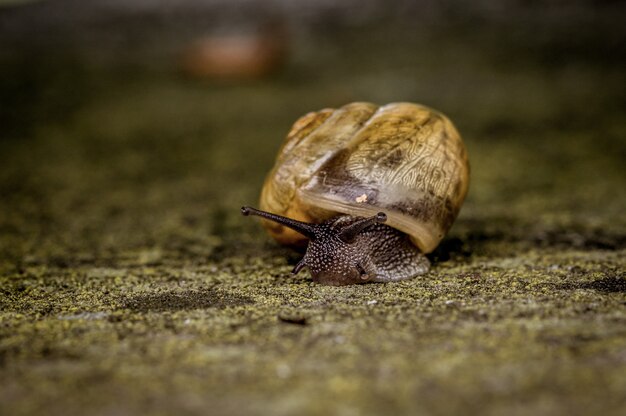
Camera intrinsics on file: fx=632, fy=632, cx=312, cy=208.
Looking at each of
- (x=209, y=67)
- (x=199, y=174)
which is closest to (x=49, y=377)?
(x=199, y=174)

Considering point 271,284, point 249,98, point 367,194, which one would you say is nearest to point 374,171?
point 367,194

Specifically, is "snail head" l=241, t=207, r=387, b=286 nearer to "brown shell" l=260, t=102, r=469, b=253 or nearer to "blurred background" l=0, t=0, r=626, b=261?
"brown shell" l=260, t=102, r=469, b=253

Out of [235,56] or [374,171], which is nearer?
[374,171]

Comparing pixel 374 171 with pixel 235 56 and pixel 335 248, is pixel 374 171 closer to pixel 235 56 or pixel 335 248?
pixel 335 248

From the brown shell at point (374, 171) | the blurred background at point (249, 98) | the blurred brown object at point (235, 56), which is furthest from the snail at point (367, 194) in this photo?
the blurred brown object at point (235, 56)

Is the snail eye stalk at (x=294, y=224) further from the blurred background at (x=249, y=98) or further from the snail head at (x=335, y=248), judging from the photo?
the blurred background at (x=249, y=98)
